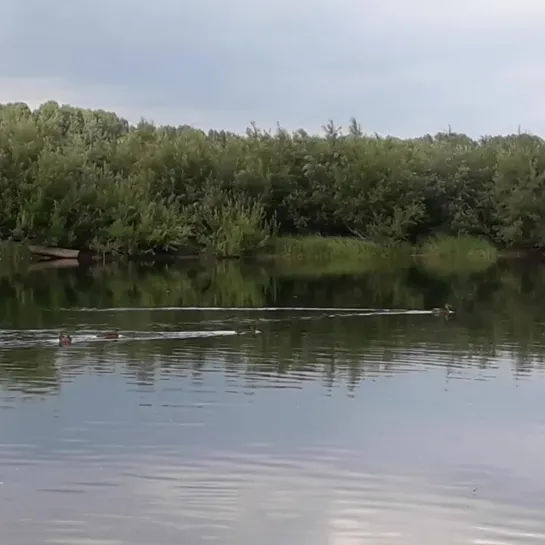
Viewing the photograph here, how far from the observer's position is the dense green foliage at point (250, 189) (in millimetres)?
58562

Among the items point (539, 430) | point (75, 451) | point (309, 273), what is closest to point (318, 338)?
point (539, 430)

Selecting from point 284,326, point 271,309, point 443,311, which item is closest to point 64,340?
point 284,326

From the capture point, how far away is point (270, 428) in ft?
48.5

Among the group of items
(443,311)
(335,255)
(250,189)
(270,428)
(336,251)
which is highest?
(250,189)

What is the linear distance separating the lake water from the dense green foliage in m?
29.1

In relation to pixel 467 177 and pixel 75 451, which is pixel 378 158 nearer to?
pixel 467 177

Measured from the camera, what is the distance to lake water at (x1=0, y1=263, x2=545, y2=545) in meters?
10.8

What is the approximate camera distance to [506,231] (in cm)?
6594

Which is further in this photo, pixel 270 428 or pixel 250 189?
pixel 250 189

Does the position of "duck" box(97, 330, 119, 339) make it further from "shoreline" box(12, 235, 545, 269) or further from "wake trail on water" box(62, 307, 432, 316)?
"shoreline" box(12, 235, 545, 269)

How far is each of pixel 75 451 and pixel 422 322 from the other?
642 inches

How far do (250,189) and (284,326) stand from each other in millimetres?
38004

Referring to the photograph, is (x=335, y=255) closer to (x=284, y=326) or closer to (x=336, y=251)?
(x=336, y=251)

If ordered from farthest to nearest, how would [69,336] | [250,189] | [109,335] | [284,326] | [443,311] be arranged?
[250,189] < [443,311] < [284,326] < [109,335] < [69,336]
